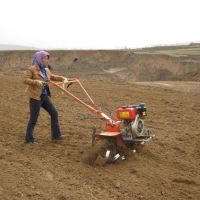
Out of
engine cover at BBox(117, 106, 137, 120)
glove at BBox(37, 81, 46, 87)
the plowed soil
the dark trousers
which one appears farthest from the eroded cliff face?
glove at BBox(37, 81, 46, 87)

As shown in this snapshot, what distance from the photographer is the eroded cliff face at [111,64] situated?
3159 centimetres

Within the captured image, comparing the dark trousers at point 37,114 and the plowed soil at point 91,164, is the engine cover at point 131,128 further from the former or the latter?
the dark trousers at point 37,114

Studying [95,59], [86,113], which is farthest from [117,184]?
[95,59]

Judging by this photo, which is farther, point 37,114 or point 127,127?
point 37,114

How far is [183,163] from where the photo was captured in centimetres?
506

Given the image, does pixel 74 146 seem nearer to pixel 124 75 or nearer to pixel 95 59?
pixel 124 75

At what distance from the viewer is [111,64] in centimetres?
3609

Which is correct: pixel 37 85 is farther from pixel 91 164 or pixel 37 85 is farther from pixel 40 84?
pixel 91 164

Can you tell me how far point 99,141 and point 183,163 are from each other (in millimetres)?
1463

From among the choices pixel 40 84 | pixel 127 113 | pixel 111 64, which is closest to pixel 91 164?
pixel 127 113

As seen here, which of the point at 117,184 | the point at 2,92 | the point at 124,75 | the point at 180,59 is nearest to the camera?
the point at 117,184

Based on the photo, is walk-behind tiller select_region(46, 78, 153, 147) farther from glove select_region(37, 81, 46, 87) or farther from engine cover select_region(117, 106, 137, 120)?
glove select_region(37, 81, 46, 87)

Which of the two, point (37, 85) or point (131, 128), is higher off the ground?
point (37, 85)

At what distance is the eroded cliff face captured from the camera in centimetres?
3159
